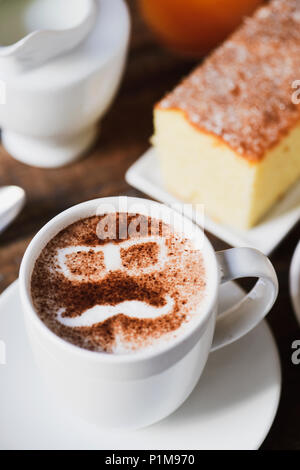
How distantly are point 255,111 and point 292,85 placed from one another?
10 cm

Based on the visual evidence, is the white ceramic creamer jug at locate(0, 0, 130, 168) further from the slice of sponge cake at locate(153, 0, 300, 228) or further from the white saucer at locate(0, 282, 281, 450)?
the white saucer at locate(0, 282, 281, 450)

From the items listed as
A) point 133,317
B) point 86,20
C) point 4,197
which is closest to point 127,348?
point 133,317

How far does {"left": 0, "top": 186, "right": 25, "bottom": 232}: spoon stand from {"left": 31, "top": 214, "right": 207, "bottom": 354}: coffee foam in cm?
32

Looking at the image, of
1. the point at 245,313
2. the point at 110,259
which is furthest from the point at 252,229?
the point at 110,259

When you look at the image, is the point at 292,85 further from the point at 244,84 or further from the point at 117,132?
the point at 117,132

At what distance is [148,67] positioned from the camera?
1.44 metres

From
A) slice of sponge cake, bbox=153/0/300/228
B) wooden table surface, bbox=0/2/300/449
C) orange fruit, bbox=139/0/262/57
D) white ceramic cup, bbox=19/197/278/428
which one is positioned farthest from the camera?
orange fruit, bbox=139/0/262/57

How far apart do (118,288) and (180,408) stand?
209mm

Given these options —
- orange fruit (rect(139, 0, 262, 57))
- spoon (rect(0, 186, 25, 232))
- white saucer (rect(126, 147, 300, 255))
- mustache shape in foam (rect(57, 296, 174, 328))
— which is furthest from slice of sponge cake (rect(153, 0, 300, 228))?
mustache shape in foam (rect(57, 296, 174, 328))

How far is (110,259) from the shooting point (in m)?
0.81

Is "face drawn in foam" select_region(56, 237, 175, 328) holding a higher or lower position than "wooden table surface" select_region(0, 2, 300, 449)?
higher

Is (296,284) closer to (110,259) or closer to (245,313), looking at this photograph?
(245,313)

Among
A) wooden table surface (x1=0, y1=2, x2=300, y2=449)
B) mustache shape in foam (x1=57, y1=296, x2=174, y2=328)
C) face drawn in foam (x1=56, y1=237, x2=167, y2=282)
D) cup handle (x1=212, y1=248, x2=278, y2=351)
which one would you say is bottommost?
wooden table surface (x1=0, y1=2, x2=300, y2=449)

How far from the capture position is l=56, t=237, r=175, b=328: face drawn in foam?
753 millimetres
